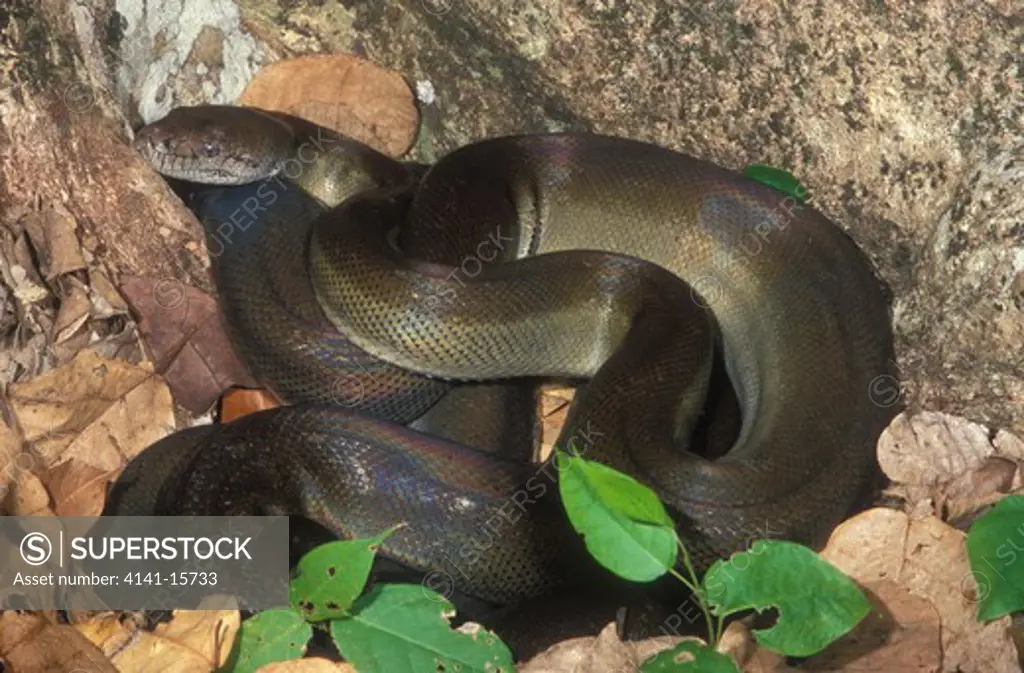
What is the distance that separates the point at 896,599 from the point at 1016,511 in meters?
0.40

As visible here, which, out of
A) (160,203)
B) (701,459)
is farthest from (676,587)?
(160,203)

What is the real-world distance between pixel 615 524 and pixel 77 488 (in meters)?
1.89

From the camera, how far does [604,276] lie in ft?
14.0

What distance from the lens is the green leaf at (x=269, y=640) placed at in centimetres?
331

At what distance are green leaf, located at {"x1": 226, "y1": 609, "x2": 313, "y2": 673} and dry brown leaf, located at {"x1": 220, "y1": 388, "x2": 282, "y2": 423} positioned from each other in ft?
3.86

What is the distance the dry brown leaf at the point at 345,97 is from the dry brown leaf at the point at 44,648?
2268mm

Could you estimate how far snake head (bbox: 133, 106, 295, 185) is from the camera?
14.8 ft

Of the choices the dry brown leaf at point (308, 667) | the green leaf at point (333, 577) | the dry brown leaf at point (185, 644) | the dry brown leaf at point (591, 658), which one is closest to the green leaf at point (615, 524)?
the dry brown leaf at point (591, 658)

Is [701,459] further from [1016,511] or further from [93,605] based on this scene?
[93,605]

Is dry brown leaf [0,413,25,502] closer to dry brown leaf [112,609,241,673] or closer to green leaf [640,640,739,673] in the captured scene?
dry brown leaf [112,609,241,673]

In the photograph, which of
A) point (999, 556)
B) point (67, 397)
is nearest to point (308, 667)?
point (67, 397)

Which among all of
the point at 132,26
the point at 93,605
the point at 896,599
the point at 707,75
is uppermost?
the point at 707,75

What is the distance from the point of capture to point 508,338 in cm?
423

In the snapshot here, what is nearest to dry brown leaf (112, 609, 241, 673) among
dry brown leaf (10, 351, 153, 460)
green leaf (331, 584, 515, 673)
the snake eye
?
green leaf (331, 584, 515, 673)
